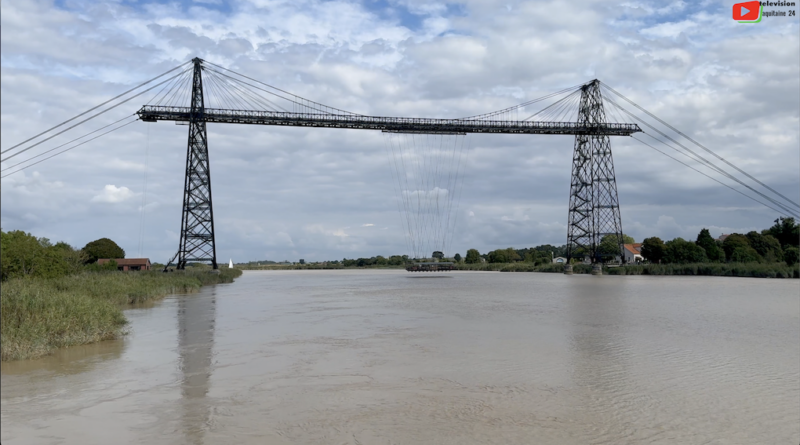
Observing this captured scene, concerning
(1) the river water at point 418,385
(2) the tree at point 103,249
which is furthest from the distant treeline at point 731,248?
(2) the tree at point 103,249

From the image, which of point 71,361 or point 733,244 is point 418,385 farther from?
point 733,244

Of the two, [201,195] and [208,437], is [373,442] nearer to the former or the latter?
[208,437]

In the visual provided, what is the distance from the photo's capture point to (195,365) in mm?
10891

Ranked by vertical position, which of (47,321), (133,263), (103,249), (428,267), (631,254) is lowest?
(47,321)

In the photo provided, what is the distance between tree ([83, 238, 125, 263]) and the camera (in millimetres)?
54656

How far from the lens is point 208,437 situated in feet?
21.5

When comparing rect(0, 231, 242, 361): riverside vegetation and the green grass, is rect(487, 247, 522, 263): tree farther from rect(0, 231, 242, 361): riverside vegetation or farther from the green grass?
the green grass

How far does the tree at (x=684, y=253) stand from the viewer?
55225 mm

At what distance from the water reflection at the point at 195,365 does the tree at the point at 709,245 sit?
53016 mm

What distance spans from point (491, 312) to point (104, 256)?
156ft

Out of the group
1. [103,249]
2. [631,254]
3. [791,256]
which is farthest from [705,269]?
[103,249]

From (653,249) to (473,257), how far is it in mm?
40586

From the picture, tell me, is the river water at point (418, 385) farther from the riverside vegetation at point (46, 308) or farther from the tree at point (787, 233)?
the tree at point (787, 233)

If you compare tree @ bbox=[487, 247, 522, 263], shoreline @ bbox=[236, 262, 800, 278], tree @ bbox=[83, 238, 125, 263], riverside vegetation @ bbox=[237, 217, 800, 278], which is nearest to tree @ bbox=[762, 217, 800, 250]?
riverside vegetation @ bbox=[237, 217, 800, 278]
